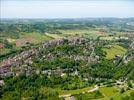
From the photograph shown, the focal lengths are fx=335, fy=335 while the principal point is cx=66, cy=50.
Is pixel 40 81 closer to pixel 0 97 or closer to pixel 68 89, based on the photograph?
pixel 68 89

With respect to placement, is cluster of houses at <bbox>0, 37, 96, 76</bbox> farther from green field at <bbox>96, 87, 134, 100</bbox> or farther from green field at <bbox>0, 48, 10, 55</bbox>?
green field at <bbox>96, 87, 134, 100</bbox>

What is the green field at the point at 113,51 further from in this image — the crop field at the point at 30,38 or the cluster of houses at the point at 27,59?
the crop field at the point at 30,38

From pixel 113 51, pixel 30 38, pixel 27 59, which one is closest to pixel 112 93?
pixel 27 59

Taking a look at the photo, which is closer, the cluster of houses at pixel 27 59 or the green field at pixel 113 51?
the cluster of houses at pixel 27 59

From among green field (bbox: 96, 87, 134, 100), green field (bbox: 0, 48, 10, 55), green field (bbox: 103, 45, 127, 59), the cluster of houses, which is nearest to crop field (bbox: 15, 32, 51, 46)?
green field (bbox: 0, 48, 10, 55)

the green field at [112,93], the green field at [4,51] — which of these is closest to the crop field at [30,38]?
the green field at [4,51]

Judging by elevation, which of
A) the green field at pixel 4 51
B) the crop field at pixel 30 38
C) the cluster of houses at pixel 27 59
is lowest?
the green field at pixel 4 51

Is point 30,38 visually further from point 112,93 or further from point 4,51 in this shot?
point 112,93

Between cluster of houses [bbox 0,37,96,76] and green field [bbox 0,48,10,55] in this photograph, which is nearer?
cluster of houses [bbox 0,37,96,76]
